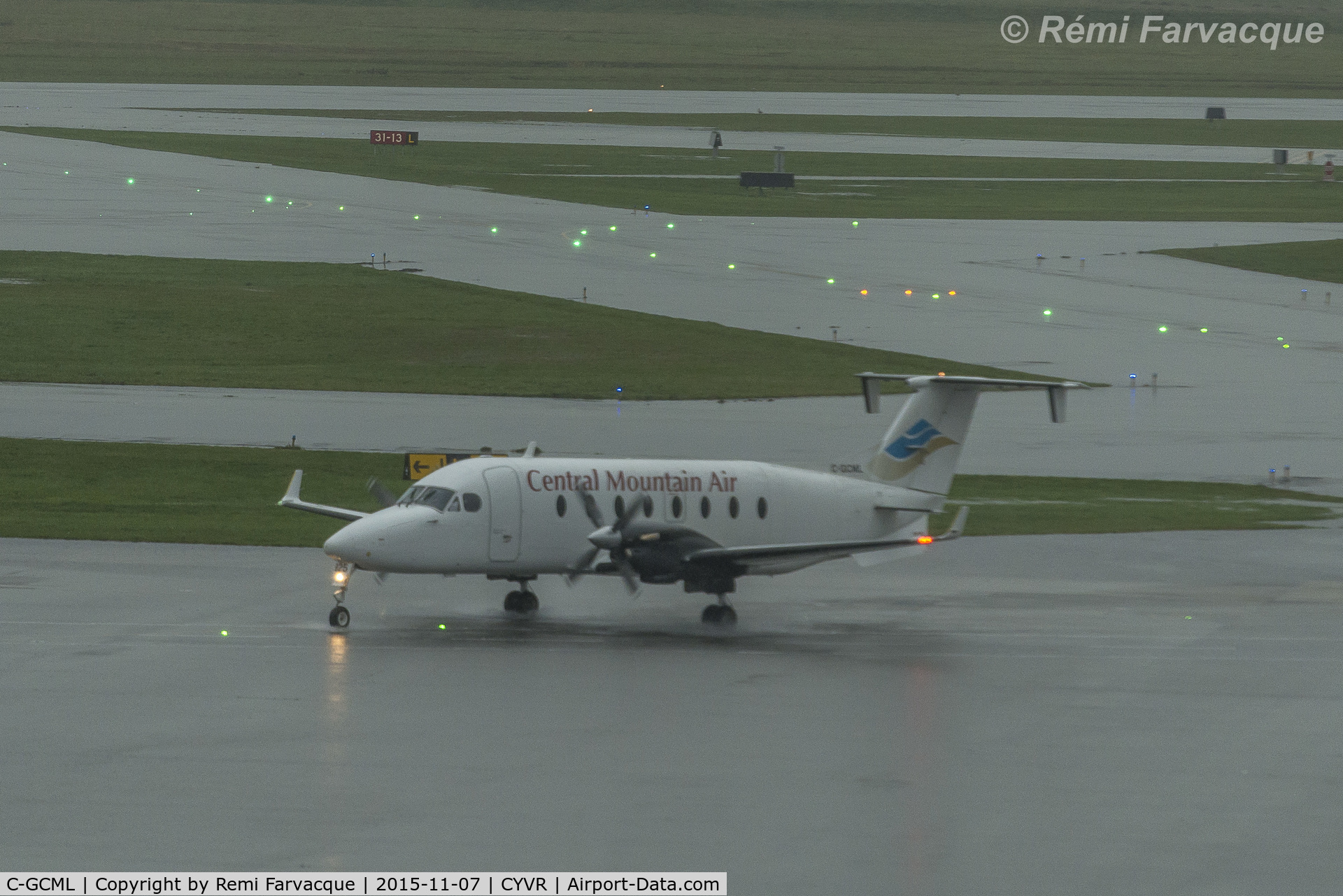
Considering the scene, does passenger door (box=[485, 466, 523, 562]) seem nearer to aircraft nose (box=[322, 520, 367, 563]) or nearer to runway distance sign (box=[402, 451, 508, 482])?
aircraft nose (box=[322, 520, 367, 563])

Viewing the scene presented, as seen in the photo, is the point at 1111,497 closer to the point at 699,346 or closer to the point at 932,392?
the point at 932,392

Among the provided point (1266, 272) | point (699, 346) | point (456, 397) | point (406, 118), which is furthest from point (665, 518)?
point (406, 118)

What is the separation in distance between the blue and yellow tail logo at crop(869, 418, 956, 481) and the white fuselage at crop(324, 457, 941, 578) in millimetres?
502

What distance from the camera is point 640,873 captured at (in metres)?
20.8

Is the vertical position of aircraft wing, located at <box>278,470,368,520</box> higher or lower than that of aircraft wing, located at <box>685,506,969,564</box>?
higher

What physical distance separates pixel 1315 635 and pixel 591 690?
15137 millimetres

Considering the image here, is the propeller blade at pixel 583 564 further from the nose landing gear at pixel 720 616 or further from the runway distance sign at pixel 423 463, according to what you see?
the runway distance sign at pixel 423 463

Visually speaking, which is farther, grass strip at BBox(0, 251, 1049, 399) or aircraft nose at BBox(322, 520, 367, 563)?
grass strip at BBox(0, 251, 1049, 399)

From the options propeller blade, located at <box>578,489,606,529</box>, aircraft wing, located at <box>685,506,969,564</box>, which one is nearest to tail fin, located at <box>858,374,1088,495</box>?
aircraft wing, located at <box>685,506,969,564</box>

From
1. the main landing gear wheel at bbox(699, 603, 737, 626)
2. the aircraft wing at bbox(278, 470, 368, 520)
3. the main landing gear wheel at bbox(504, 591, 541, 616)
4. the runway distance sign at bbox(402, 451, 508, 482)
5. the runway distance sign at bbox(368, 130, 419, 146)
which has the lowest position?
the main landing gear wheel at bbox(699, 603, 737, 626)

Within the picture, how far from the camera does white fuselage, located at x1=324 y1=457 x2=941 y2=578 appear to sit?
114 feet

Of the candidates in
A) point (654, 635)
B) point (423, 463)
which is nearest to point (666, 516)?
point (654, 635)

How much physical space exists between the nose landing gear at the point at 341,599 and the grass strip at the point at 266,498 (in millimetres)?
8789
